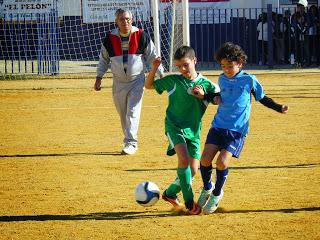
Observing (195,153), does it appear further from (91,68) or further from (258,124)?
(91,68)

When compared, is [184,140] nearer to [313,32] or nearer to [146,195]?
[146,195]

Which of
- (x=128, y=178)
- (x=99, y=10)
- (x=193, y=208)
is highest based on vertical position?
(x=99, y=10)

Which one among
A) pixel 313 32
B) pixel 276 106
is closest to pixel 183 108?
pixel 276 106

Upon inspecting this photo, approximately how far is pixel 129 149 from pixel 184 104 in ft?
13.1

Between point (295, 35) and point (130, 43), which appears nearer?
point (130, 43)

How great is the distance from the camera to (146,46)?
1241cm

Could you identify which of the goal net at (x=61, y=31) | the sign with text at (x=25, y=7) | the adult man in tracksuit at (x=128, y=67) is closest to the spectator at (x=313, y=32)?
the goal net at (x=61, y=31)

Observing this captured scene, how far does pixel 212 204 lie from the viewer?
823 centimetres

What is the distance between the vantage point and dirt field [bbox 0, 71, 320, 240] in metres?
7.72

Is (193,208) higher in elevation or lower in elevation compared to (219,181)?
lower

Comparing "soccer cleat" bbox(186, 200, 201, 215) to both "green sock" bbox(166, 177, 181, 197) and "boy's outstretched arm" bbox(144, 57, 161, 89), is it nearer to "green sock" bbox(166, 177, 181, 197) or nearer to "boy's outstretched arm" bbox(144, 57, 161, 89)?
"green sock" bbox(166, 177, 181, 197)

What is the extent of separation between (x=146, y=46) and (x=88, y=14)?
18.1 meters

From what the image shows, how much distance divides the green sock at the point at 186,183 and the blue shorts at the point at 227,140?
38 centimetres

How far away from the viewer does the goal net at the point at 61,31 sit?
2683cm
